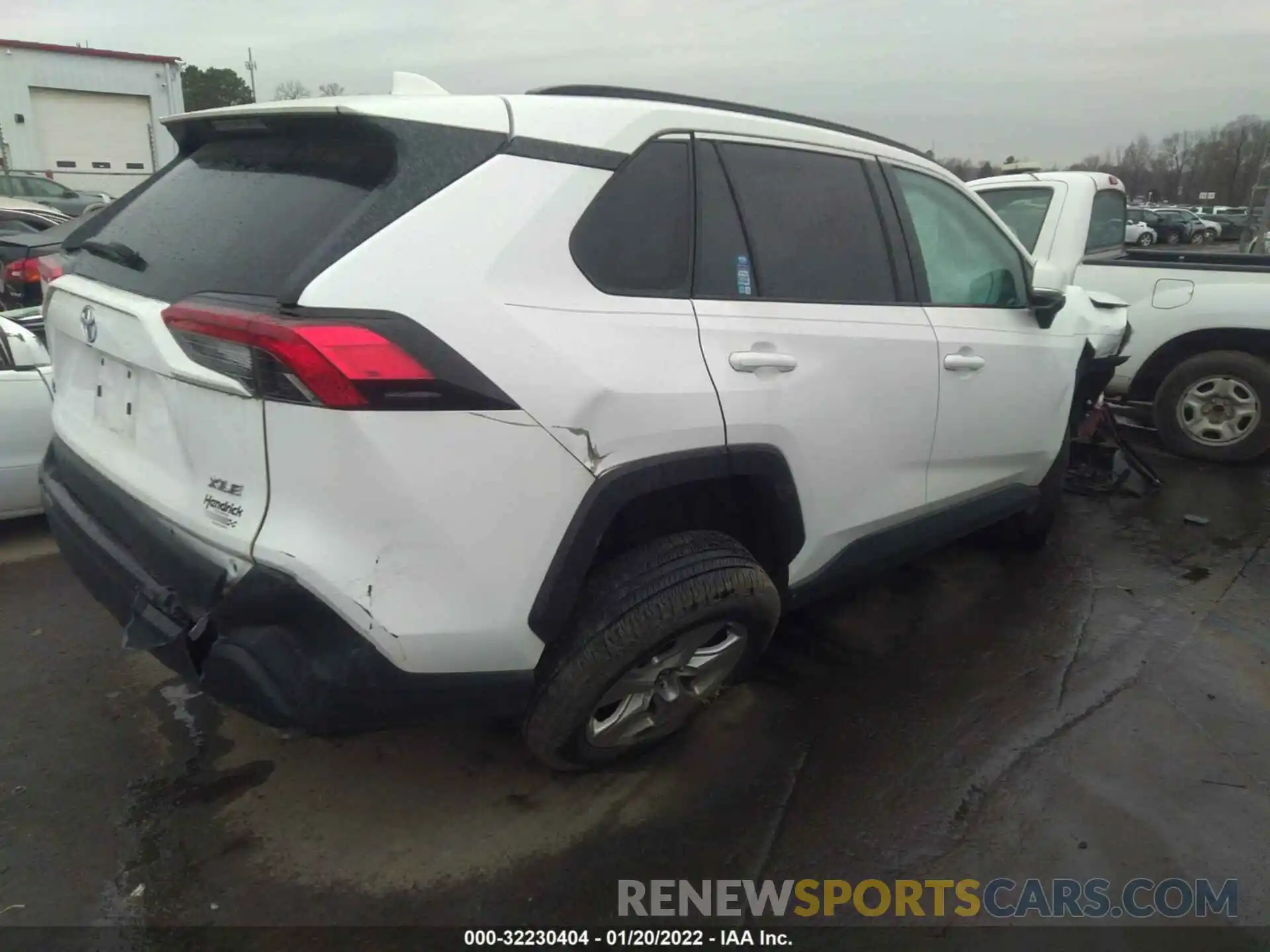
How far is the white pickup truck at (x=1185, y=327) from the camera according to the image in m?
5.71

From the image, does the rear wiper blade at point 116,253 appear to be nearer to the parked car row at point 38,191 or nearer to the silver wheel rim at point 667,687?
the silver wheel rim at point 667,687

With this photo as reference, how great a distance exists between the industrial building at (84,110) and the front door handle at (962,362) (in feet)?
103

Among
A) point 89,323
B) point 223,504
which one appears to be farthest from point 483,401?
point 89,323

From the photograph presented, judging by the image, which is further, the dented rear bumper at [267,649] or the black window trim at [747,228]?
the black window trim at [747,228]

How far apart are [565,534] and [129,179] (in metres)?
33.5

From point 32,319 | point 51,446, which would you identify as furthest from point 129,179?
point 51,446

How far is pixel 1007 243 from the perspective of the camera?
364 cm

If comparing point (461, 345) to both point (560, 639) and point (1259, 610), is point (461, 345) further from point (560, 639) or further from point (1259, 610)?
point (1259, 610)

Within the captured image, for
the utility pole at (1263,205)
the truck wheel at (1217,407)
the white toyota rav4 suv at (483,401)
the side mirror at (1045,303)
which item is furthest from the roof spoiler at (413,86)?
the utility pole at (1263,205)

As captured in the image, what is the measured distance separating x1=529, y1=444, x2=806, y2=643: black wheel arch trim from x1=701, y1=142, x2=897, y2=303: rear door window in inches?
20.1

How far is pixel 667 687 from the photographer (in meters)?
2.56

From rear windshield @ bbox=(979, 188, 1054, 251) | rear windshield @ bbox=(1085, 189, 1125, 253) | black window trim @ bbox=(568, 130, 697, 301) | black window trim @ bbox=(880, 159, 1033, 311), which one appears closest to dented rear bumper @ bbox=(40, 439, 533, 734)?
black window trim @ bbox=(568, 130, 697, 301)

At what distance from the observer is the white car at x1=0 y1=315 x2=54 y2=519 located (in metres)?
3.92

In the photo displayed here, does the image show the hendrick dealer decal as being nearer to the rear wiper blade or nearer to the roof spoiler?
the rear wiper blade
